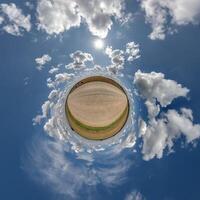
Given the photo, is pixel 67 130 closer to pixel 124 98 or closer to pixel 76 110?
pixel 76 110

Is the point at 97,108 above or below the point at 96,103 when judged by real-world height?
below

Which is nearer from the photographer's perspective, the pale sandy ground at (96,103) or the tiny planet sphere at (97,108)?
the tiny planet sphere at (97,108)

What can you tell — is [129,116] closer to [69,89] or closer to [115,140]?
[115,140]

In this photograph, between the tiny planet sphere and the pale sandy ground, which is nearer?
the tiny planet sphere

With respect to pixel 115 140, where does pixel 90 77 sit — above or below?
above

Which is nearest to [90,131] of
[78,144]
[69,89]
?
[78,144]

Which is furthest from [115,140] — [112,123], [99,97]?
[99,97]
